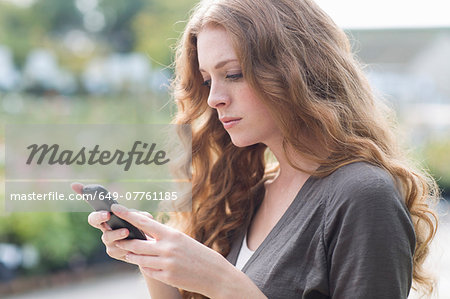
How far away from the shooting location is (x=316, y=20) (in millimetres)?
1551

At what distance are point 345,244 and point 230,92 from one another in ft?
1.84

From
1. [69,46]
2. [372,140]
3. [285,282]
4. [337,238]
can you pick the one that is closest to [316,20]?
[372,140]

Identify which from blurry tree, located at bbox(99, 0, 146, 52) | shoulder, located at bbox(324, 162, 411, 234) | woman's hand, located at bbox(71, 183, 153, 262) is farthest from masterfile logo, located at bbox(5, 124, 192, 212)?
blurry tree, located at bbox(99, 0, 146, 52)

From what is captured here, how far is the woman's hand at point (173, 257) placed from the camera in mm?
1229

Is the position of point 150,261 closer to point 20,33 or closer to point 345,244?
point 345,244

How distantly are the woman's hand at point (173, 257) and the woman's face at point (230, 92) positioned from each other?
1.42ft

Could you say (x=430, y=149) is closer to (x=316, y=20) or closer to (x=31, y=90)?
(x=31, y=90)

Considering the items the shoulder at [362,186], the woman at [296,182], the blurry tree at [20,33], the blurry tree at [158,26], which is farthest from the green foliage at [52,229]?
the blurry tree at [20,33]

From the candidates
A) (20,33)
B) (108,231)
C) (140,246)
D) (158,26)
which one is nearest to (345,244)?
(140,246)

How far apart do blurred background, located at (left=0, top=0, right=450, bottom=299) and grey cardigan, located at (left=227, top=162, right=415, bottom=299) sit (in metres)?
0.62

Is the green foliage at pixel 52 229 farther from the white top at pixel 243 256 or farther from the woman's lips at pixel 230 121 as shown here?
the woman's lips at pixel 230 121

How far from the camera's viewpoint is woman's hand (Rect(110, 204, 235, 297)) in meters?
1.23

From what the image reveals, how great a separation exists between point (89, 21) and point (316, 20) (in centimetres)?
1979

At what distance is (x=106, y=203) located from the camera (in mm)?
1286
